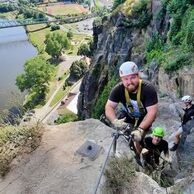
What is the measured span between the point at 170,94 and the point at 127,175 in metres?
8.04

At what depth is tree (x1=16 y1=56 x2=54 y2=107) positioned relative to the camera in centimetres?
5809

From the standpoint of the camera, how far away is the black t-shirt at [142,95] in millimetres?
5523

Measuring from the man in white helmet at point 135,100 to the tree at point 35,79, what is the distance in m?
51.3

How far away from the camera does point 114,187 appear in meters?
5.11

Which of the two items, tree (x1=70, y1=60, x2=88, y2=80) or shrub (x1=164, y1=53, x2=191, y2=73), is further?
tree (x1=70, y1=60, x2=88, y2=80)

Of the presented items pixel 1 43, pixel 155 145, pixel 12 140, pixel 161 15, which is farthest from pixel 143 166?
pixel 1 43

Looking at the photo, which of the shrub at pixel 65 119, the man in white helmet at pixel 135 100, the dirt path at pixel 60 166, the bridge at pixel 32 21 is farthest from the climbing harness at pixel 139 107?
the bridge at pixel 32 21

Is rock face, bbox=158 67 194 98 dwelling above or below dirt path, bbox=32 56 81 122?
above

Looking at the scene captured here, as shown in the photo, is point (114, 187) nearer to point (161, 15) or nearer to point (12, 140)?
point (12, 140)

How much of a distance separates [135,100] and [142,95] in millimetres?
152

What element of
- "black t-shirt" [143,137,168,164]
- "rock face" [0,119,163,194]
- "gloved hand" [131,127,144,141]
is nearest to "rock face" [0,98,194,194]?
"rock face" [0,119,163,194]

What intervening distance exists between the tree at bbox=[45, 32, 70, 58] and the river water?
5497 mm

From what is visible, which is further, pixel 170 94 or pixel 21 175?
pixel 170 94

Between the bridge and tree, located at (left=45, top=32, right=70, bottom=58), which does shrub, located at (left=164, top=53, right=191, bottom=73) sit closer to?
tree, located at (left=45, top=32, right=70, bottom=58)
